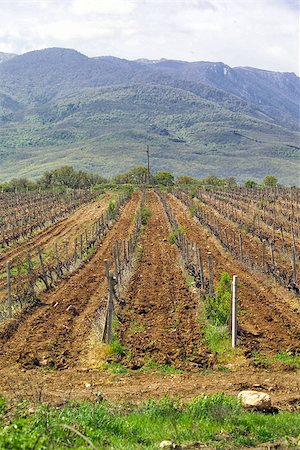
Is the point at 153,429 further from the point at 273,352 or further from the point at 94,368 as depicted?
the point at 273,352

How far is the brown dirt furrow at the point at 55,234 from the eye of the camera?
31141mm

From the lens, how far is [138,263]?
2517 centimetres

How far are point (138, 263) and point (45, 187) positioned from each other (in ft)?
233

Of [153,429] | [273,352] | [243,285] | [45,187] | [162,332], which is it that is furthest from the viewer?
[45,187]

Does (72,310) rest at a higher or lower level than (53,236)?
higher

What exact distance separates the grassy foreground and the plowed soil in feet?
36.9

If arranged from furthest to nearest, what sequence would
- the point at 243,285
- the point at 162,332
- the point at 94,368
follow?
the point at 243,285 → the point at 162,332 → the point at 94,368

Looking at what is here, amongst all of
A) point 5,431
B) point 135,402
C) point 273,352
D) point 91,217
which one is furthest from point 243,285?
point 91,217

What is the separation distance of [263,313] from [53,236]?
77.0ft

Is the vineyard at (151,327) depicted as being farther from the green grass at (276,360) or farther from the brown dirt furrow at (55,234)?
the brown dirt furrow at (55,234)

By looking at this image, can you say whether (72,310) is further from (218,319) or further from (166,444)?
(166,444)

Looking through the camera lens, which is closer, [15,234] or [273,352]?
[273,352]

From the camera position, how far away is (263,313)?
16312mm

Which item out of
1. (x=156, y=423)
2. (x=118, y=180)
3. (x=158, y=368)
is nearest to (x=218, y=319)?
(x=158, y=368)
